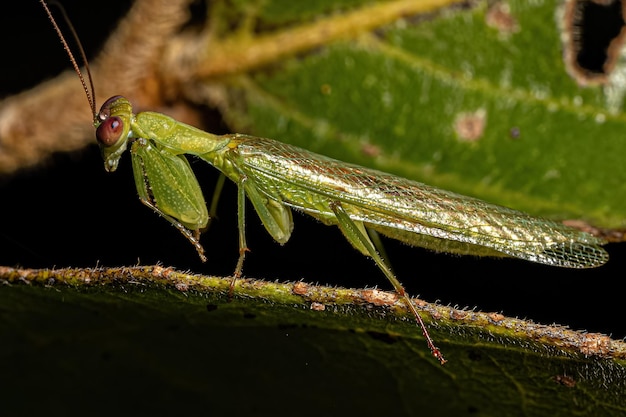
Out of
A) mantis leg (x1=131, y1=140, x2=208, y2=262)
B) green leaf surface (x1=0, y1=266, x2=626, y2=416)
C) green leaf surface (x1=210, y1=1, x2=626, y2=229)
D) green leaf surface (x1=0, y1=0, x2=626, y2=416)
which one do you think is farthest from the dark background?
green leaf surface (x1=0, y1=266, x2=626, y2=416)

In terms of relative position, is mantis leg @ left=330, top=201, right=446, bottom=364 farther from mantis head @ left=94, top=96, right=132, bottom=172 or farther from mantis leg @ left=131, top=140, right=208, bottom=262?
mantis head @ left=94, top=96, right=132, bottom=172

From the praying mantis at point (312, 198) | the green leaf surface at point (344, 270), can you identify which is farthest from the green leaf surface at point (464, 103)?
the praying mantis at point (312, 198)

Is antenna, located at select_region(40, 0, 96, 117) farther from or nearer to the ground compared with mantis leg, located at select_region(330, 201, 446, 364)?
farther from the ground

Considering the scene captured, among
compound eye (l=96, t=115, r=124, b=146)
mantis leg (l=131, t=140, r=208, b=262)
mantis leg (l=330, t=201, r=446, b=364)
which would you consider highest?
compound eye (l=96, t=115, r=124, b=146)

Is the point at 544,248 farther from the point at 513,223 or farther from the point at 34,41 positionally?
the point at 34,41

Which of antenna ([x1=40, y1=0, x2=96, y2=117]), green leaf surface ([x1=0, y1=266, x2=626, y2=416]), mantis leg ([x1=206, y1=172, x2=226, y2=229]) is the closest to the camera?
green leaf surface ([x1=0, y1=266, x2=626, y2=416])

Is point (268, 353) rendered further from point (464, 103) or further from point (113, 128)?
point (113, 128)

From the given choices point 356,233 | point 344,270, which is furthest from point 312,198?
point 344,270
